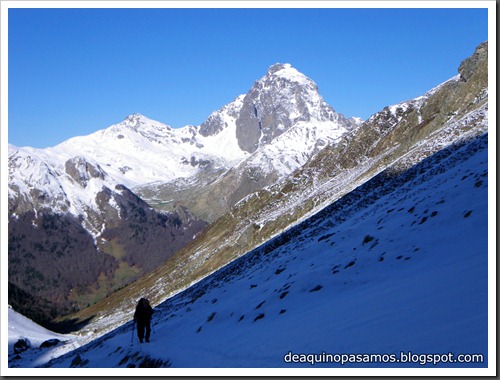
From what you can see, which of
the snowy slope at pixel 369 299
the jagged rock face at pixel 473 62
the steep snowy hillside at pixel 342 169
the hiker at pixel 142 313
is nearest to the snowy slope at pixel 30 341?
the steep snowy hillside at pixel 342 169

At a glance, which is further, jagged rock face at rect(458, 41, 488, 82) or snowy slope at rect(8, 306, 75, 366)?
jagged rock face at rect(458, 41, 488, 82)

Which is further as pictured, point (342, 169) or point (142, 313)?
point (342, 169)

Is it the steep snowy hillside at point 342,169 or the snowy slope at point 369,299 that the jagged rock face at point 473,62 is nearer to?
the steep snowy hillside at point 342,169

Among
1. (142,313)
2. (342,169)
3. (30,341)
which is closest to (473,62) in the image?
(342,169)

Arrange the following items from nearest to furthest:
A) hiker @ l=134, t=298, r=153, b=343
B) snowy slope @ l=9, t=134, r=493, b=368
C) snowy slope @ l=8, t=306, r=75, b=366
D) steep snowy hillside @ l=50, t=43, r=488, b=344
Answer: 1. snowy slope @ l=9, t=134, r=493, b=368
2. hiker @ l=134, t=298, r=153, b=343
3. snowy slope @ l=8, t=306, r=75, b=366
4. steep snowy hillside @ l=50, t=43, r=488, b=344

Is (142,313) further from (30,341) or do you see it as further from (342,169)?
(342,169)

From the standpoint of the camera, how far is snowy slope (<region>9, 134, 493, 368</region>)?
16531mm

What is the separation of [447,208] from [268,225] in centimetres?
6362

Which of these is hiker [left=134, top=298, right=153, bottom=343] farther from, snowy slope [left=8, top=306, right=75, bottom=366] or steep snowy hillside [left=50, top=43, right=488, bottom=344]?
steep snowy hillside [left=50, top=43, right=488, bottom=344]

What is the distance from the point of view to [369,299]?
72.1 ft

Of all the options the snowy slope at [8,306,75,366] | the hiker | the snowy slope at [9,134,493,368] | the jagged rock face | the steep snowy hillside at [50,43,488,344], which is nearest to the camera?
the snowy slope at [9,134,493,368]

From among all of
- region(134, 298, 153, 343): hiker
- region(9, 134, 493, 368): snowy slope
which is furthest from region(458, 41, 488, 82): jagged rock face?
region(134, 298, 153, 343): hiker

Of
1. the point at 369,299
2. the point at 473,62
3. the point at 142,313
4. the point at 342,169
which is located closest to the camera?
the point at 369,299

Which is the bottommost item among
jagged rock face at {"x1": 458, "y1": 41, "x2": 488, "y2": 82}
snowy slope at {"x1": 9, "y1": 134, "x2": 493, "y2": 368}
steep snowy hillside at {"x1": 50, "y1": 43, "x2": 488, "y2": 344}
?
snowy slope at {"x1": 9, "y1": 134, "x2": 493, "y2": 368}
